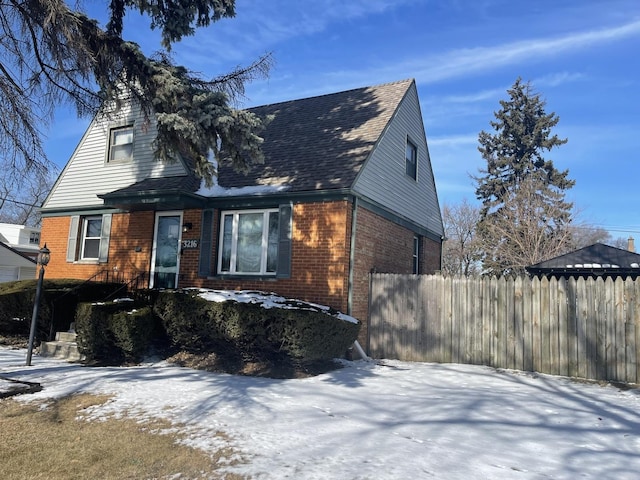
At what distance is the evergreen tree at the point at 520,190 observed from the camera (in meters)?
25.3

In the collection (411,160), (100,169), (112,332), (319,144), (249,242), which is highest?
(411,160)

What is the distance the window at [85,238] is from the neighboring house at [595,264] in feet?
44.0

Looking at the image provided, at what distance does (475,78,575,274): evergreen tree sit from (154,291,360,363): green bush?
62.4 feet

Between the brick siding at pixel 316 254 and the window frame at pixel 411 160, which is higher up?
the window frame at pixel 411 160

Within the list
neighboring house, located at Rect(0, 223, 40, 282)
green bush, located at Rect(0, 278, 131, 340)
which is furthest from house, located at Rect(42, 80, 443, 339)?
neighboring house, located at Rect(0, 223, 40, 282)

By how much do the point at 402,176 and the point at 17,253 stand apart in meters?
25.1

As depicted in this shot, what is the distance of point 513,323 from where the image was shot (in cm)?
950

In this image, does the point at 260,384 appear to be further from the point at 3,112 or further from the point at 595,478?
the point at 3,112

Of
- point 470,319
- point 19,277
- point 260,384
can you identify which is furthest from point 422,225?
point 19,277

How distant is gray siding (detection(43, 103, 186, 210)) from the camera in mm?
13594

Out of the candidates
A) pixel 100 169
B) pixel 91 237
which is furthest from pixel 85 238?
pixel 100 169

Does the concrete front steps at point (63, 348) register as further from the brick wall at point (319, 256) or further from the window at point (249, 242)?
the brick wall at point (319, 256)

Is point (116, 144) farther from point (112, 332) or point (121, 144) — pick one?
point (112, 332)

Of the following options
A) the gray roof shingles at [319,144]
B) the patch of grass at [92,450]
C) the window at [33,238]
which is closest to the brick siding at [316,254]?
the gray roof shingles at [319,144]
